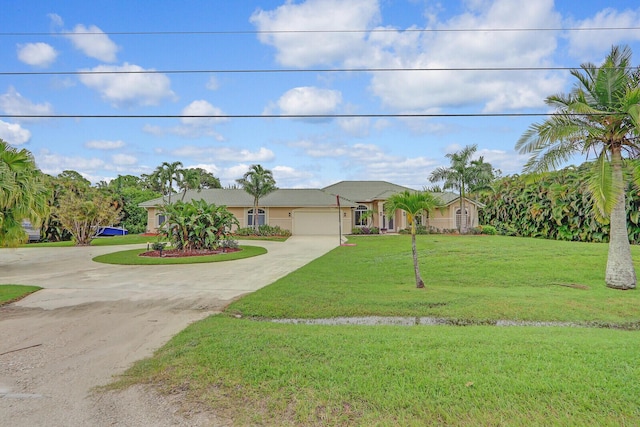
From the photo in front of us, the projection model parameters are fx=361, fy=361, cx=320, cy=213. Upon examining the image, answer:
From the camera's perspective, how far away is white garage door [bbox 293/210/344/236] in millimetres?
31266

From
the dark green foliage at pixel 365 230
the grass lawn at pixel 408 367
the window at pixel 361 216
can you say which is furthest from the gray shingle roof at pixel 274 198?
the grass lawn at pixel 408 367

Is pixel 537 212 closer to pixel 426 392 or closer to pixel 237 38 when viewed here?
pixel 237 38

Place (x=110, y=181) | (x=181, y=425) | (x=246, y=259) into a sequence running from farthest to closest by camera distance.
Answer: (x=110, y=181), (x=246, y=259), (x=181, y=425)

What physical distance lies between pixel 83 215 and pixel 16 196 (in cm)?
1410

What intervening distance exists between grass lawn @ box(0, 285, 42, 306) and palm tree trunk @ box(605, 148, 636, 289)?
14845 millimetres

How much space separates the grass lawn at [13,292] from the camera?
819 cm

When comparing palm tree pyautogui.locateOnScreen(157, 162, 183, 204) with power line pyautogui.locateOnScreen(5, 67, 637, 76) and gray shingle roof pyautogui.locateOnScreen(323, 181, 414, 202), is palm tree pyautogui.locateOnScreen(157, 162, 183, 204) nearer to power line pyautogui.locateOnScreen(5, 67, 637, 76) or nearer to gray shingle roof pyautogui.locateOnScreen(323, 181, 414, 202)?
gray shingle roof pyautogui.locateOnScreen(323, 181, 414, 202)

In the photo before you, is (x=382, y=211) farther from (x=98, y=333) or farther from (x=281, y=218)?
(x=98, y=333)

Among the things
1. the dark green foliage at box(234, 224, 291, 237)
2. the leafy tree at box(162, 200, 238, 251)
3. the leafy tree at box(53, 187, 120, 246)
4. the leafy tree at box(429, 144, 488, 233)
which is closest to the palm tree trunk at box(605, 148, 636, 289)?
the leafy tree at box(162, 200, 238, 251)

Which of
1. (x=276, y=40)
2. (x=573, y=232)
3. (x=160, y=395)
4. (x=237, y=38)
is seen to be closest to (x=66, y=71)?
(x=237, y=38)

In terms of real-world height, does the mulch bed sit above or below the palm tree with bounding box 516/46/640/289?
below

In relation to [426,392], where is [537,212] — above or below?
above

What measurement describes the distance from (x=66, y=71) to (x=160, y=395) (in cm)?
1081

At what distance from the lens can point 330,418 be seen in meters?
3.02
